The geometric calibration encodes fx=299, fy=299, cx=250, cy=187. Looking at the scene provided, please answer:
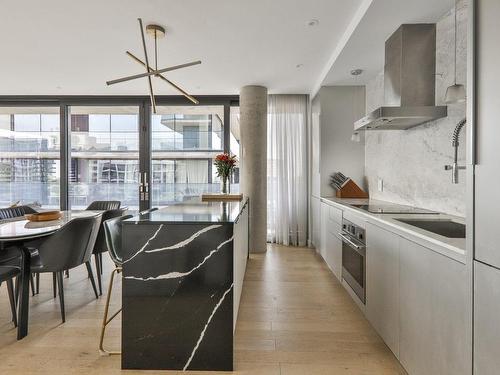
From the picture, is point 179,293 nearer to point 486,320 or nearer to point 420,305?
point 420,305

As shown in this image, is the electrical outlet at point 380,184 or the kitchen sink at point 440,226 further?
the electrical outlet at point 380,184

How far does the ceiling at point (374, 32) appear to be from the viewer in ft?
7.42

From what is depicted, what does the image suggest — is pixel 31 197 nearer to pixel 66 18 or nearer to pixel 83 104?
pixel 83 104

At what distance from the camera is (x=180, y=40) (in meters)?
3.17

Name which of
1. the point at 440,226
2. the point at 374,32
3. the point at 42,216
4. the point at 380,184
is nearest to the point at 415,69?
the point at 374,32

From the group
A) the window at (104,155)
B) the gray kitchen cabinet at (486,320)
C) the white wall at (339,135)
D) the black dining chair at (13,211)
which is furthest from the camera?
the window at (104,155)

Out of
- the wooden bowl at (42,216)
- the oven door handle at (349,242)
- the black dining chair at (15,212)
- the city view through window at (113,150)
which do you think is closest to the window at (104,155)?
the city view through window at (113,150)

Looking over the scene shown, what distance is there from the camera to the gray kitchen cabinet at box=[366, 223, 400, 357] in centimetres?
179

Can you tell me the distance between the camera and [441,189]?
242 centimetres

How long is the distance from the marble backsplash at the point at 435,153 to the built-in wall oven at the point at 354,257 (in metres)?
0.69

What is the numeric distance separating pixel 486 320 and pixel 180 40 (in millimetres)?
3322

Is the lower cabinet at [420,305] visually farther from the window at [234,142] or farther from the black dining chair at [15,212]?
the window at [234,142]

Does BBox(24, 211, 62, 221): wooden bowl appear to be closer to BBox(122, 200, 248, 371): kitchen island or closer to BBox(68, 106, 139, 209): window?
BBox(122, 200, 248, 371): kitchen island

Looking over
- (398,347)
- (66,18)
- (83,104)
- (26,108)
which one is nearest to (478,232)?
(398,347)
